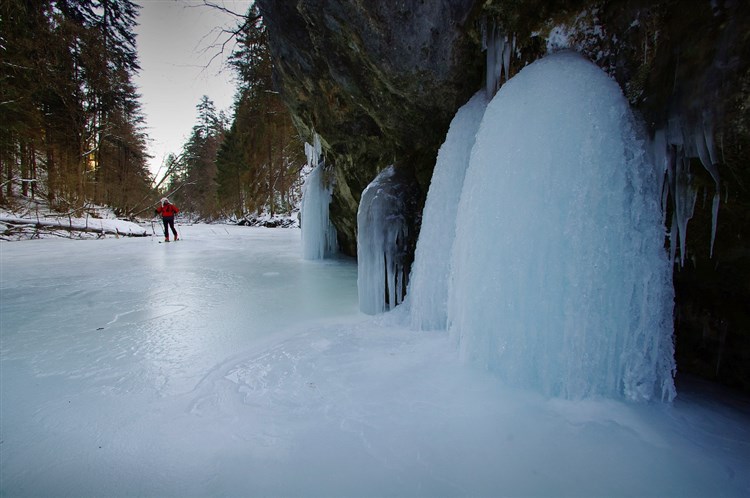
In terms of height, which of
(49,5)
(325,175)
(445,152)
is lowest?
(445,152)

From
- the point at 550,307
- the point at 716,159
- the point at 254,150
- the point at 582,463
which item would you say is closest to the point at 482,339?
the point at 550,307

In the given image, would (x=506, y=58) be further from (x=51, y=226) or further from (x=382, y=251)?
(x=51, y=226)

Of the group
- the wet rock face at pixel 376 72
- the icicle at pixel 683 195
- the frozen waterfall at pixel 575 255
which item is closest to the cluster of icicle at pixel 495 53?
the wet rock face at pixel 376 72

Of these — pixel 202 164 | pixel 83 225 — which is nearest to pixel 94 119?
pixel 83 225

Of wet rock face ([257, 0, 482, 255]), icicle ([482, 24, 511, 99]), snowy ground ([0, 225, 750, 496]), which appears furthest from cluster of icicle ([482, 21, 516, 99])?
snowy ground ([0, 225, 750, 496])

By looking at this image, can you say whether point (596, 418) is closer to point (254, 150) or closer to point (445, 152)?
point (445, 152)

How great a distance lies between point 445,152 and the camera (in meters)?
2.87

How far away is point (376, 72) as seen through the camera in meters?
2.96

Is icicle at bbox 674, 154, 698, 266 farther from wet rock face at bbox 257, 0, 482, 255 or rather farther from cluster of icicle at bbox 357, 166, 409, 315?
cluster of icicle at bbox 357, 166, 409, 315

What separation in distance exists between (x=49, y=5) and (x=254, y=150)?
11.5m

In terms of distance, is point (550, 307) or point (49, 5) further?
point (49, 5)

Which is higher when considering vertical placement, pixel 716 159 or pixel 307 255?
pixel 716 159

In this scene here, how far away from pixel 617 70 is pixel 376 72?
1.86 m

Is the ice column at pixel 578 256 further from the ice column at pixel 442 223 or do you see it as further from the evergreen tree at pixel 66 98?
the evergreen tree at pixel 66 98
